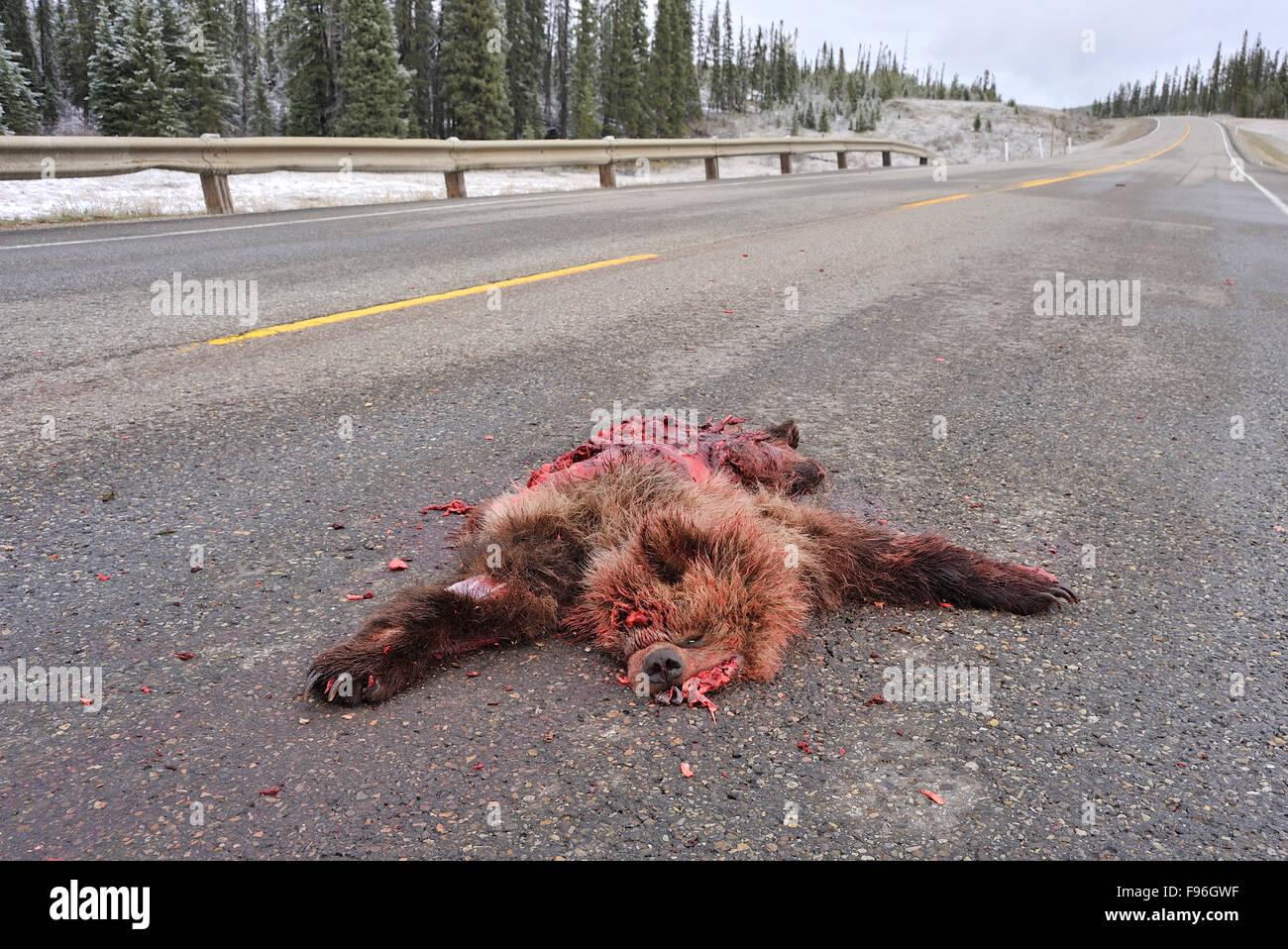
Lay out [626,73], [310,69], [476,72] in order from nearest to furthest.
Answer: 1. [310,69]
2. [476,72]
3. [626,73]

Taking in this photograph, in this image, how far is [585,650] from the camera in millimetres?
2430

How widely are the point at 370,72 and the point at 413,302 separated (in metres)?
46.6

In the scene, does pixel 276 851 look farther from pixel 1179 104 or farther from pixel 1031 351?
pixel 1179 104

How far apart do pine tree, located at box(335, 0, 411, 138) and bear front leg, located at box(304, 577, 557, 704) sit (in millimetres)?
49022

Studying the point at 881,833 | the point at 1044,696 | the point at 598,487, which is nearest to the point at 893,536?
the point at 1044,696

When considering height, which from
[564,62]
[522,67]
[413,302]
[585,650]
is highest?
[564,62]

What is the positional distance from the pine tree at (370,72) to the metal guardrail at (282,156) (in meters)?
31.3

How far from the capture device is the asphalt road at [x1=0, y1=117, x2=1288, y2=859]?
6.04 feet

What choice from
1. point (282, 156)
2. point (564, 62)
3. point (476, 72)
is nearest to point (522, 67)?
point (564, 62)

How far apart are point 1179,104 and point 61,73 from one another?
560 feet

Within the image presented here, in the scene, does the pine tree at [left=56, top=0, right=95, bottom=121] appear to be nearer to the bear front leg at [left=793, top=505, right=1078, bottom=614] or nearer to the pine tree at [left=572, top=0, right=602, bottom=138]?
the pine tree at [left=572, top=0, right=602, bottom=138]

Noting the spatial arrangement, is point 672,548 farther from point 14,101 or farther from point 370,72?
point 14,101

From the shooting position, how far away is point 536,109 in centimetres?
6756
